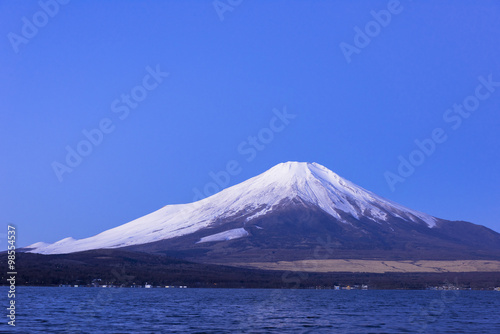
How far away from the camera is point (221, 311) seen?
86812 mm

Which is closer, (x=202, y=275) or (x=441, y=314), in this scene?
(x=441, y=314)

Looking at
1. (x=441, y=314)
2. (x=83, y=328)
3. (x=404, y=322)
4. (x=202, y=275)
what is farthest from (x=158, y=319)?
(x=202, y=275)

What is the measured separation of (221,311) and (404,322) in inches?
952

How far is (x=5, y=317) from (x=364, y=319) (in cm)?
4014

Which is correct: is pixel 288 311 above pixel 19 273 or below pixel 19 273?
below

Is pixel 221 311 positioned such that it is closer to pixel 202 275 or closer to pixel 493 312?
pixel 493 312

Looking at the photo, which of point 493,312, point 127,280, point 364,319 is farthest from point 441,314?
point 127,280

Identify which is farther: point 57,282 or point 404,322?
point 57,282

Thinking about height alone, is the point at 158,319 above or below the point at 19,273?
below

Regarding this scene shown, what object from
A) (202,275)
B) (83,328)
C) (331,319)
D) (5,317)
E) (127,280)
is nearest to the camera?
(83,328)

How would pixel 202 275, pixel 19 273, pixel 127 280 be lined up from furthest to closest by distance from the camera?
pixel 202 275, pixel 127 280, pixel 19 273

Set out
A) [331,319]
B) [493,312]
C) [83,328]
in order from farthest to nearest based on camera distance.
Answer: [493,312] < [331,319] < [83,328]

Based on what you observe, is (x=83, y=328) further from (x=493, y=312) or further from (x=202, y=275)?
(x=202, y=275)

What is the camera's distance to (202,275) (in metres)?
197
